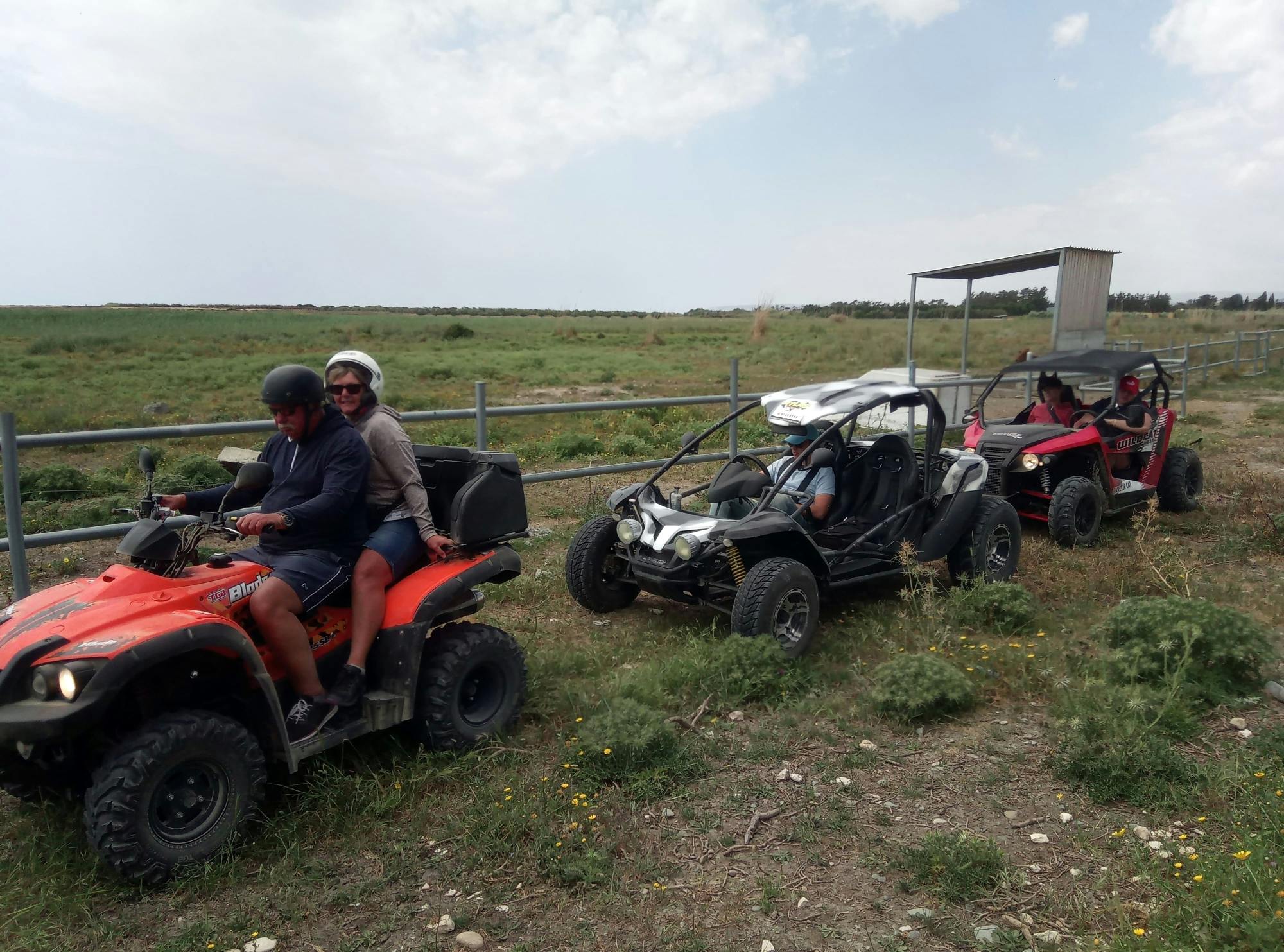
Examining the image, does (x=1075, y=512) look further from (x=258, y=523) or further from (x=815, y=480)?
(x=258, y=523)

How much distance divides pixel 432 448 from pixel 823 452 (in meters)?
2.56

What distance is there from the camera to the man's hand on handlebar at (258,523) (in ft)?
11.1

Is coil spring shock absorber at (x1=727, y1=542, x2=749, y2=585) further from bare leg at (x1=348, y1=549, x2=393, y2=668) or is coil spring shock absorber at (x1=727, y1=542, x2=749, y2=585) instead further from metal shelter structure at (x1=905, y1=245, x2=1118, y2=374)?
metal shelter structure at (x1=905, y1=245, x2=1118, y2=374)

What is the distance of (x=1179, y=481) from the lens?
902 cm

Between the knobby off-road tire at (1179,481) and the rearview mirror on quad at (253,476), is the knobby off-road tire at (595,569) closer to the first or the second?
the rearview mirror on quad at (253,476)

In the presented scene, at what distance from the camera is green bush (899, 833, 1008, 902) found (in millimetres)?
3092

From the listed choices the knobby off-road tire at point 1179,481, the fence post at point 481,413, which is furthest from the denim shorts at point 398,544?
the knobby off-road tire at point 1179,481

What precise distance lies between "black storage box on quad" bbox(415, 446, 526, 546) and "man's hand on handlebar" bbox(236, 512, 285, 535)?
32.7 inches

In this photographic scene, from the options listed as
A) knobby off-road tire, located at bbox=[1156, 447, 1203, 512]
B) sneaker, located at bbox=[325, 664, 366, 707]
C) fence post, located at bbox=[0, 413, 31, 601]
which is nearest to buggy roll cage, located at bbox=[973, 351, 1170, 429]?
knobby off-road tire, located at bbox=[1156, 447, 1203, 512]

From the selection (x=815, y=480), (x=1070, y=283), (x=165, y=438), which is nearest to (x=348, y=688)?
(x=165, y=438)

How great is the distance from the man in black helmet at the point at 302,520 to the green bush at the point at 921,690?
2.57m

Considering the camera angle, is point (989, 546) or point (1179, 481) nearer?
point (989, 546)

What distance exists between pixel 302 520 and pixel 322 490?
156 millimetres

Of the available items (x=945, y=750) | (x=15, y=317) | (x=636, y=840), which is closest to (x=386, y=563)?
(x=636, y=840)
